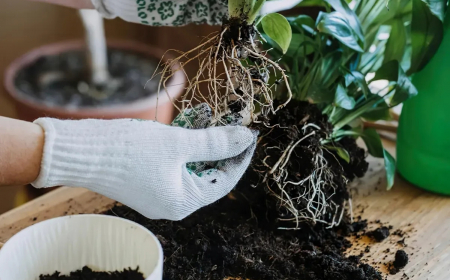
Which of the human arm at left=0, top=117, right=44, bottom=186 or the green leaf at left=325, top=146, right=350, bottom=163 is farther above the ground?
the human arm at left=0, top=117, right=44, bottom=186

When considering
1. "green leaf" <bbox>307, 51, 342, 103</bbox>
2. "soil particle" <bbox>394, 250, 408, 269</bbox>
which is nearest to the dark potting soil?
"green leaf" <bbox>307, 51, 342, 103</bbox>

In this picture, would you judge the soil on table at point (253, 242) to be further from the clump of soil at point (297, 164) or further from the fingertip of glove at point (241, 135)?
the fingertip of glove at point (241, 135)

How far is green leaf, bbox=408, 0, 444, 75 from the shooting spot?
0.79 meters

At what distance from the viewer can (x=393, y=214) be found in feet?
2.81

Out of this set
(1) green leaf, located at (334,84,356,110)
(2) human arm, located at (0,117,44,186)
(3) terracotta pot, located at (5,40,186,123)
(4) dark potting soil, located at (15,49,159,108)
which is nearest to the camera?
Answer: (2) human arm, located at (0,117,44,186)

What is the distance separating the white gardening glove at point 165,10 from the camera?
810 mm

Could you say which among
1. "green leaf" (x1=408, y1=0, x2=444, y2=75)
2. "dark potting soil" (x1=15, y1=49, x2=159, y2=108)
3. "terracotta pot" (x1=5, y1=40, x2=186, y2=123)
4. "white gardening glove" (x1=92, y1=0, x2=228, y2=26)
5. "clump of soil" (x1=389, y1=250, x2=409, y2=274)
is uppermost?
"green leaf" (x1=408, y1=0, x2=444, y2=75)

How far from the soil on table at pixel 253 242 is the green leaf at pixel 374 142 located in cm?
9

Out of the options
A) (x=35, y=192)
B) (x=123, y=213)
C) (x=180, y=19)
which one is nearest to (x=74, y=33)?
A: (x=35, y=192)

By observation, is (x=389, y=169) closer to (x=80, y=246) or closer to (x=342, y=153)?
(x=342, y=153)

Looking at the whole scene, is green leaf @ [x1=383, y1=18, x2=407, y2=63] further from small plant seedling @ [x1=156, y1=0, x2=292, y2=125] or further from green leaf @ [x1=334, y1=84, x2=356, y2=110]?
small plant seedling @ [x1=156, y1=0, x2=292, y2=125]

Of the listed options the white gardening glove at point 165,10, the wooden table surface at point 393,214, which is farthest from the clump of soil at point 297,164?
the white gardening glove at point 165,10

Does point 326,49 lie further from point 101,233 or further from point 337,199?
point 101,233

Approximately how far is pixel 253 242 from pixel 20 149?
1.19 ft
